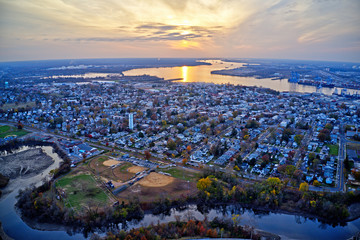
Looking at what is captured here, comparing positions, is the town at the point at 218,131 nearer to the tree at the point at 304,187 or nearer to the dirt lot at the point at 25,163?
the tree at the point at 304,187

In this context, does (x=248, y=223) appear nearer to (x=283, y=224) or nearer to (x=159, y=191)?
(x=283, y=224)

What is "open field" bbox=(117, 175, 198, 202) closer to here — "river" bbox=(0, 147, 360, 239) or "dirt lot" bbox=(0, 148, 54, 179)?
"river" bbox=(0, 147, 360, 239)

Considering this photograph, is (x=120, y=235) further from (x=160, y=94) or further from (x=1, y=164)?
(x=160, y=94)

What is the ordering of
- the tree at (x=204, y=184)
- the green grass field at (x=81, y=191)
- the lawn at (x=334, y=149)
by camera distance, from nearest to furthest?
the green grass field at (x=81, y=191) → the tree at (x=204, y=184) → the lawn at (x=334, y=149)

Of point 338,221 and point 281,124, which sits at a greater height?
point 281,124

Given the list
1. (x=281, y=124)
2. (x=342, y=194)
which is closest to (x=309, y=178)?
(x=342, y=194)

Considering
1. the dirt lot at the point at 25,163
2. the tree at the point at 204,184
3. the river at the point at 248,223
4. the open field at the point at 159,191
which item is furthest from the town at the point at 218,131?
the tree at the point at 204,184
